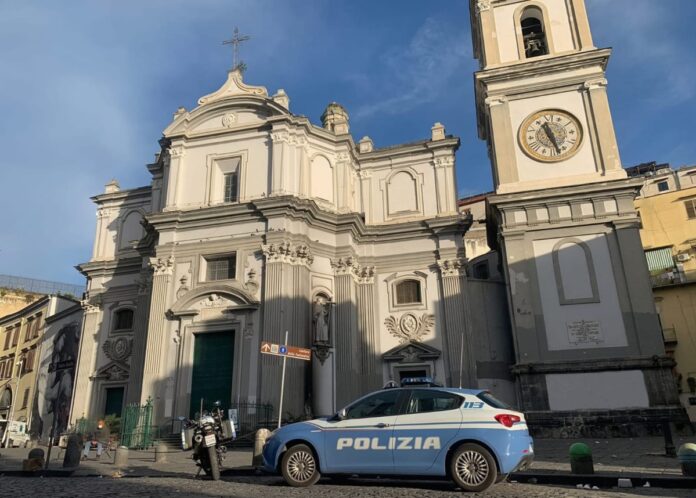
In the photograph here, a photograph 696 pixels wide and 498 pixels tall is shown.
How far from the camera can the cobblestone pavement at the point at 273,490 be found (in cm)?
759

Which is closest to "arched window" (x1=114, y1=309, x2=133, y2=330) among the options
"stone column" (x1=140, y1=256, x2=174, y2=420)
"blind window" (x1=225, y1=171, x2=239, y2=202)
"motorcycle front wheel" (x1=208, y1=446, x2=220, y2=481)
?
"stone column" (x1=140, y1=256, x2=174, y2=420)

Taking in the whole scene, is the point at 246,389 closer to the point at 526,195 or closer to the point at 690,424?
the point at 526,195

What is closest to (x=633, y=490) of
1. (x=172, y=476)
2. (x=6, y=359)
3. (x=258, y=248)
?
(x=172, y=476)

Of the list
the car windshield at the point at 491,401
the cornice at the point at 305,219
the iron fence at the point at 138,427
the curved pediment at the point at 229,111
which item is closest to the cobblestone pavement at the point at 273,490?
the car windshield at the point at 491,401

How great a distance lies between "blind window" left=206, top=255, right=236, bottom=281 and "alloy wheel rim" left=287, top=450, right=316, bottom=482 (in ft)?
46.1

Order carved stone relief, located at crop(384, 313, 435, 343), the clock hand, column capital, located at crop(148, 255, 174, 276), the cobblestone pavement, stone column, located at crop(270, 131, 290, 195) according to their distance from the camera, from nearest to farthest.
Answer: the cobblestone pavement → column capital, located at crop(148, 255, 174, 276) → the clock hand → stone column, located at crop(270, 131, 290, 195) → carved stone relief, located at crop(384, 313, 435, 343)

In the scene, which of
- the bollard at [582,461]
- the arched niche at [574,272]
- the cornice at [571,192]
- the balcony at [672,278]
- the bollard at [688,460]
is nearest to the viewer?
the bollard at [688,460]

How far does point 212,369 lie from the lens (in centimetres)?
2088

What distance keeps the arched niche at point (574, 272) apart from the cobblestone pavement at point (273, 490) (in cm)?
1278

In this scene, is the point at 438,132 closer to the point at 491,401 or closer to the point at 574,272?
the point at 574,272

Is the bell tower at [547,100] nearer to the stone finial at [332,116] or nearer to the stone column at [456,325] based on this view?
the stone column at [456,325]

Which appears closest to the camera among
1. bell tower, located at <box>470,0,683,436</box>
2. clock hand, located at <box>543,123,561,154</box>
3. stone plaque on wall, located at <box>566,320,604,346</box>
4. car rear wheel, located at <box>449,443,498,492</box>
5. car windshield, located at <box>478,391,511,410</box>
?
car rear wheel, located at <box>449,443,498,492</box>

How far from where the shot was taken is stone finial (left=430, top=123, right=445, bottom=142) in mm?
25881

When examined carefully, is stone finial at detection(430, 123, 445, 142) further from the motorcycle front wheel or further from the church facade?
the motorcycle front wheel
